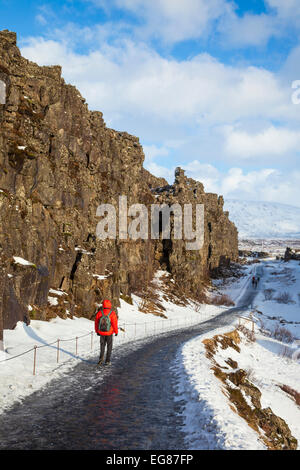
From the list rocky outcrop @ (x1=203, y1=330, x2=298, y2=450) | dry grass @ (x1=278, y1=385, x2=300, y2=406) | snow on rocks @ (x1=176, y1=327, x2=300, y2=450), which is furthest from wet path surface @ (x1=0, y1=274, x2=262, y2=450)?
dry grass @ (x1=278, y1=385, x2=300, y2=406)

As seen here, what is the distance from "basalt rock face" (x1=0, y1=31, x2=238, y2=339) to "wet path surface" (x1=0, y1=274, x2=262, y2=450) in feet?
26.1

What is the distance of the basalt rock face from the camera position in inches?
945

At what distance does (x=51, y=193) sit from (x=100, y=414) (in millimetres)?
24631

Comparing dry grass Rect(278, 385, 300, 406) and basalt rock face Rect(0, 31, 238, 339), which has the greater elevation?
basalt rock face Rect(0, 31, 238, 339)

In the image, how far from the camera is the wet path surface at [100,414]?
804cm

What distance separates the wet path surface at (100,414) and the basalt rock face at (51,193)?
26.1ft

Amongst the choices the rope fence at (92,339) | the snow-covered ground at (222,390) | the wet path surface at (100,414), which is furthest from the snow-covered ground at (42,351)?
the snow-covered ground at (222,390)

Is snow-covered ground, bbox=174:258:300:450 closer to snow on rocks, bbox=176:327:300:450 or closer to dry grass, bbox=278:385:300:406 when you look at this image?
snow on rocks, bbox=176:327:300:450

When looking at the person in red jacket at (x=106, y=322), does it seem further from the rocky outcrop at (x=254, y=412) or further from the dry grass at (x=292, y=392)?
the dry grass at (x=292, y=392)

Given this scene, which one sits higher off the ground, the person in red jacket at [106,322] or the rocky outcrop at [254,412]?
the person in red jacket at [106,322]

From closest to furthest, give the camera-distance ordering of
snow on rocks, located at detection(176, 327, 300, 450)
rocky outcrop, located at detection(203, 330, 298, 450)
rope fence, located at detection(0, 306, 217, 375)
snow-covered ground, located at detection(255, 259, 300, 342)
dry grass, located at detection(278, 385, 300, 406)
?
1. snow on rocks, located at detection(176, 327, 300, 450)
2. rocky outcrop, located at detection(203, 330, 298, 450)
3. rope fence, located at detection(0, 306, 217, 375)
4. dry grass, located at detection(278, 385, 300, 406)
5. snow-covered ground, located at detection(255, 259, 300, 342)

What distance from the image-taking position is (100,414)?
9922 mm

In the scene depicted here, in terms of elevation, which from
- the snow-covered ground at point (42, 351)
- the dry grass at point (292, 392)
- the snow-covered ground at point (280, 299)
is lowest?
the snow-covered ground at point (280, 299)

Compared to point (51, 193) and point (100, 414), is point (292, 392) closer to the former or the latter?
point (100, 414)
